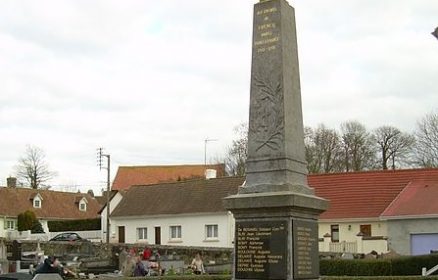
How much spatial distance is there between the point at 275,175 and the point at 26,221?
5812 centimetres

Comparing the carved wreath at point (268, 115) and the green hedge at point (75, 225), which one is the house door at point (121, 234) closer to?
the green hedge at point (75, 225)

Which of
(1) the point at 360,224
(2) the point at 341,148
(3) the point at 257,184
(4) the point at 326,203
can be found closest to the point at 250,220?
(3) the point at 257,184

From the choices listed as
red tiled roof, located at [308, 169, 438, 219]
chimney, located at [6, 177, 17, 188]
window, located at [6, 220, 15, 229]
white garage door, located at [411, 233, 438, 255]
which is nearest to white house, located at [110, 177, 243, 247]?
red tiled roof, located at [308, 169, 438, 219]

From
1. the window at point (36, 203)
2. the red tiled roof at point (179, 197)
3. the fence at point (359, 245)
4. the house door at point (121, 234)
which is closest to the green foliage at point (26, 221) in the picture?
the window at point (36, 203)

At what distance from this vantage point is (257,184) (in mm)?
11664

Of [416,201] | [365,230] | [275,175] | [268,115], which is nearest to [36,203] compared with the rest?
[365,230]

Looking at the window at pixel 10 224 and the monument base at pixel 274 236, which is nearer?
the monument base at pixel 274 236

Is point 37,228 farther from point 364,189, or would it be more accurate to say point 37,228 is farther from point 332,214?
point 364,189

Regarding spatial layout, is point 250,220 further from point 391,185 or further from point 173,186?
point 173,186

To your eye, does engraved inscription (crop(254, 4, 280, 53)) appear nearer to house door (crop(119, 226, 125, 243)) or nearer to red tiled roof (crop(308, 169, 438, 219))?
red tiled roof (crop(308, 169, 438, 219))

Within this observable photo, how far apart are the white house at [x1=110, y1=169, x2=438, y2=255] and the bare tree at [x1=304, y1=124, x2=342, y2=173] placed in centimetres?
1925

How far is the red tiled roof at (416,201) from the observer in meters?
36.6

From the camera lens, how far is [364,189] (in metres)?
42.4

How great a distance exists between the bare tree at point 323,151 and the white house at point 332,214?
19254mm
